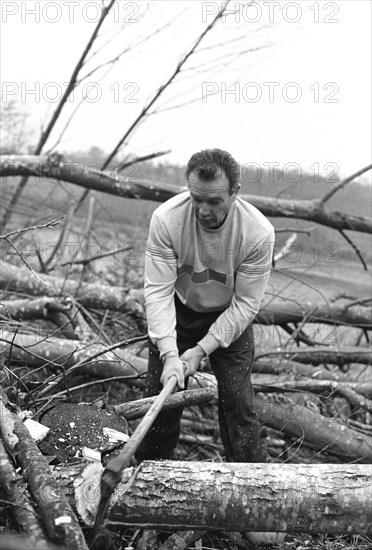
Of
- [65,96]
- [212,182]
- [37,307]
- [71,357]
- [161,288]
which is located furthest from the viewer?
[65,96]

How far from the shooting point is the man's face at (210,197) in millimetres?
2312

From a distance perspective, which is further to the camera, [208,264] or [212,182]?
[208,264]

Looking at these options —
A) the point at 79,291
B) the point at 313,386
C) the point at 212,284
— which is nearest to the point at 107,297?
the point at 79,291

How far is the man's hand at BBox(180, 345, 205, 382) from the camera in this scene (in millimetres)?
2506

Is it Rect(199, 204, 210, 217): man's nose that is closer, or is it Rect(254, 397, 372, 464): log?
Rect(199, 204, 210, 217): man's nose

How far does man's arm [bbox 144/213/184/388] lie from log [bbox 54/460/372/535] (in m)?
0.56

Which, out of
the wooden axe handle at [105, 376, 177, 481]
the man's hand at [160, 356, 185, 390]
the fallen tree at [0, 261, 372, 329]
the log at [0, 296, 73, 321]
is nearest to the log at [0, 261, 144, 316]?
the fallen tree at [0, 261, 372, 329]

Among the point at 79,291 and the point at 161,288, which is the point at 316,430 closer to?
the point at 161,288

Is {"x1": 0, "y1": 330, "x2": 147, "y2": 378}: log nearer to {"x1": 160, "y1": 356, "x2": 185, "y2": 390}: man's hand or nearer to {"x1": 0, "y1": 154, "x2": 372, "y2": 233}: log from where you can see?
{"x1": 160, "y1": 356, "x2": 185, "y2": 390}: man's hand

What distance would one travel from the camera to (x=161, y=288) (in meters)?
2.55

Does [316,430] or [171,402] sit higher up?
[171,402]

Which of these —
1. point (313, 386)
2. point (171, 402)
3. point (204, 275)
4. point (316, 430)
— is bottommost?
point (316, 430)

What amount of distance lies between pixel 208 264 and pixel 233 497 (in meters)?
0.93

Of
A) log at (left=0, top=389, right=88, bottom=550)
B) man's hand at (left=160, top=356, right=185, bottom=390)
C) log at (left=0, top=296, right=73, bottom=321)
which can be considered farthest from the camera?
log at (left=0, top=296, right=73, bottom=321)
